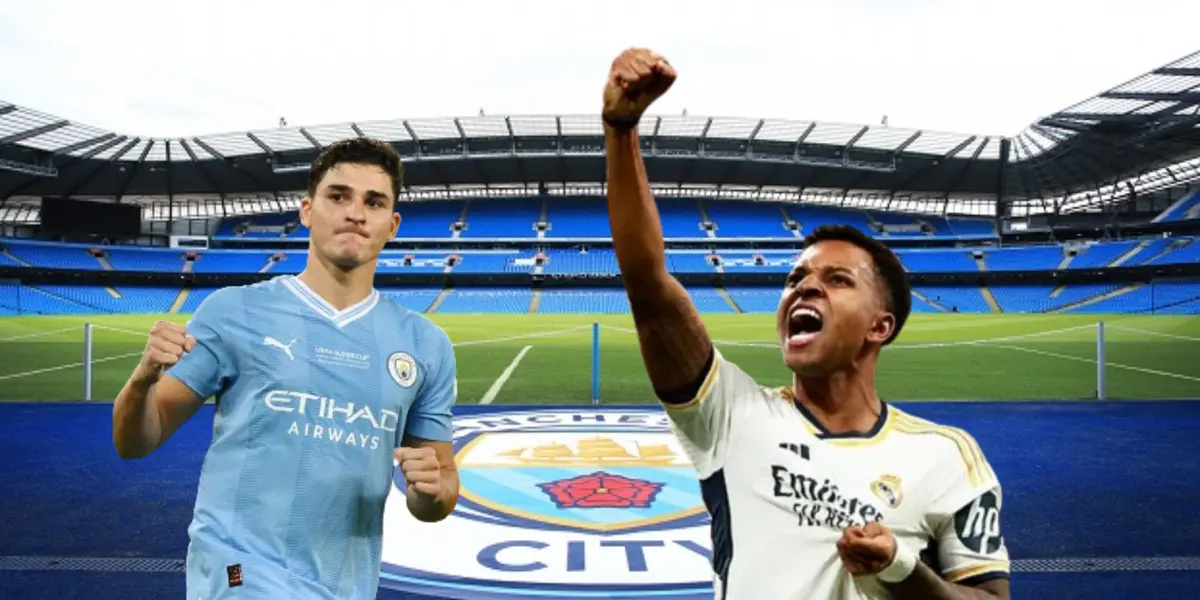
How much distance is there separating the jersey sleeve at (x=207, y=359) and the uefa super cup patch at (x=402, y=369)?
0.48 metres

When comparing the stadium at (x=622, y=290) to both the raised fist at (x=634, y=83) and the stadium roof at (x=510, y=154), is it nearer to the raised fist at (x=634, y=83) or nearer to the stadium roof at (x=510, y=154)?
the stadium roof at (x=510, y=154)

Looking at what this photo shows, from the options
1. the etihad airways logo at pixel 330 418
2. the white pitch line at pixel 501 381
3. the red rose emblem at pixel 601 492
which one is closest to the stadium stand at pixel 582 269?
the white pitch line at pixel 501 381

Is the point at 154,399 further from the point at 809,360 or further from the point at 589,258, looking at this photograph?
the point at 589,258

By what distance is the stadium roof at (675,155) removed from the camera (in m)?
43.4

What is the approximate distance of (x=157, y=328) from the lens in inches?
80.0

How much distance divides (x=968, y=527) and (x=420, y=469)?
1449mm

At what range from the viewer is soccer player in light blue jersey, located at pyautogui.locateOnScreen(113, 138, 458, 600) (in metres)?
2.11

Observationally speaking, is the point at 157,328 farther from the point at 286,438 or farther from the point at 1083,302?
the point at 1083,302

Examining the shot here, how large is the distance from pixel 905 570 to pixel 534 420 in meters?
8.17

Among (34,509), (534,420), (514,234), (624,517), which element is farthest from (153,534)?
(514,234)

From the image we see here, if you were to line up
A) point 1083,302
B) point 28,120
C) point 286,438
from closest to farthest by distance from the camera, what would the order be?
point 286,438 → point 28,120 → point 1083,302

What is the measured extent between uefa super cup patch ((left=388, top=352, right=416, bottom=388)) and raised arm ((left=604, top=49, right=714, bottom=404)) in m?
1.05

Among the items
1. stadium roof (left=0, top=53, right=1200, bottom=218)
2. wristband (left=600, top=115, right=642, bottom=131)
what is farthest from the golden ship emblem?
stadium roof (left=0, top=53, right=1200, bottom=218)

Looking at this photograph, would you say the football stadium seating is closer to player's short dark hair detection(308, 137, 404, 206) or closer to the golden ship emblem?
the golden ship emblem
